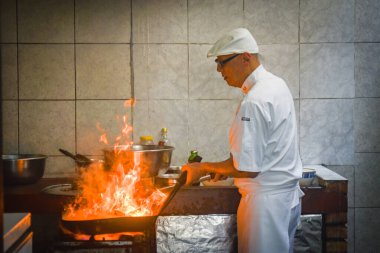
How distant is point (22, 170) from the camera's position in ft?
11.2

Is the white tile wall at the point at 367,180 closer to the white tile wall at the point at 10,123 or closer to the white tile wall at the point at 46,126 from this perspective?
the white tile wall at the point at 46,126

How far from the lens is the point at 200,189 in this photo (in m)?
3.19

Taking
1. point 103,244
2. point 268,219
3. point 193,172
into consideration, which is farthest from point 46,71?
point 268,219

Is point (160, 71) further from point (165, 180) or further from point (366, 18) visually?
point (366, 18)

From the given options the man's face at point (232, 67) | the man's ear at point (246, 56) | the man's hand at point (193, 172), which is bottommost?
the man's hand at point (193, 172)

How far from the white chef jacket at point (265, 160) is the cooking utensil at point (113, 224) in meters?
0.46

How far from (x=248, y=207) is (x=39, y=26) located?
2644 millimetres

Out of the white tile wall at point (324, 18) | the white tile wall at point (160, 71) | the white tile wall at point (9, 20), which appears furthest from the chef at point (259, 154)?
the white tile wall at point (9, 20)

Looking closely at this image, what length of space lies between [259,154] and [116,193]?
1.12 m

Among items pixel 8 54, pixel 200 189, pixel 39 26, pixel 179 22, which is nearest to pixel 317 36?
pixel 179 22

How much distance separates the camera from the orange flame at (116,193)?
2656mm

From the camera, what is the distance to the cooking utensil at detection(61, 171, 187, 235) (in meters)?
2.40

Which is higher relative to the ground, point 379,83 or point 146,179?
point 379,83

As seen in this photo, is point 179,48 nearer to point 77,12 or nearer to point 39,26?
point 77,12
